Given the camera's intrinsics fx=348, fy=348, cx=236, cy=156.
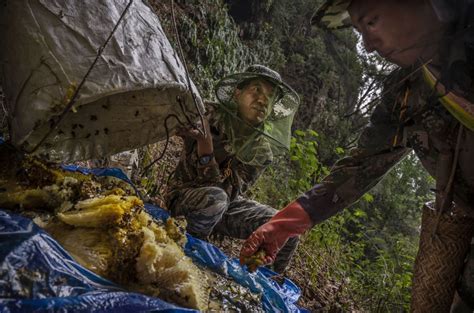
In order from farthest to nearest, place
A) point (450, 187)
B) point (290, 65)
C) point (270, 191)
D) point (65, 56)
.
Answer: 1. point (290, 65)
2. point (270, 191)
3. point (450, 187)
4. point (65, 56)

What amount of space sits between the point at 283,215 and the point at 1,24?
63.9 inches

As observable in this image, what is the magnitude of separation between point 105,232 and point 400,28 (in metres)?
1.45

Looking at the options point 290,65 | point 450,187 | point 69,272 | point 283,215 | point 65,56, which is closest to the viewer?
point 69,272

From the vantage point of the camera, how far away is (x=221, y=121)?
3.09 m

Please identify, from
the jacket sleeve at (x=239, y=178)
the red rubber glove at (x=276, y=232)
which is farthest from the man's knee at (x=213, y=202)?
the red rubber glove at (x=276, y=232)

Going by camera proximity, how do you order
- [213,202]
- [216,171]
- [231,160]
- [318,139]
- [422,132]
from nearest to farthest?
[422,132]
[213,202]
[216,171]
[231,160]
[318,139]

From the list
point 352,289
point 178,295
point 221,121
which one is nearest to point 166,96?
point 178,295

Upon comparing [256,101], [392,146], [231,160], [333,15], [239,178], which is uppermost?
[333,15]

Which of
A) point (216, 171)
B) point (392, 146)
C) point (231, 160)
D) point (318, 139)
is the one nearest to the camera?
point (392, 146)

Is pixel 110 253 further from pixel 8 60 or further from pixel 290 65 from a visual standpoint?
pixel 290 65

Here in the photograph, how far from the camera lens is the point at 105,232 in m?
1.41

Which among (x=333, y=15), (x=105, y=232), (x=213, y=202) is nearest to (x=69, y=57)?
(x=105, y=232)

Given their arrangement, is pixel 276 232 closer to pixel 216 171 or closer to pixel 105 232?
pixel 105 232

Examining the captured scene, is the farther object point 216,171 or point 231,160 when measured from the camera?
point 231,160
